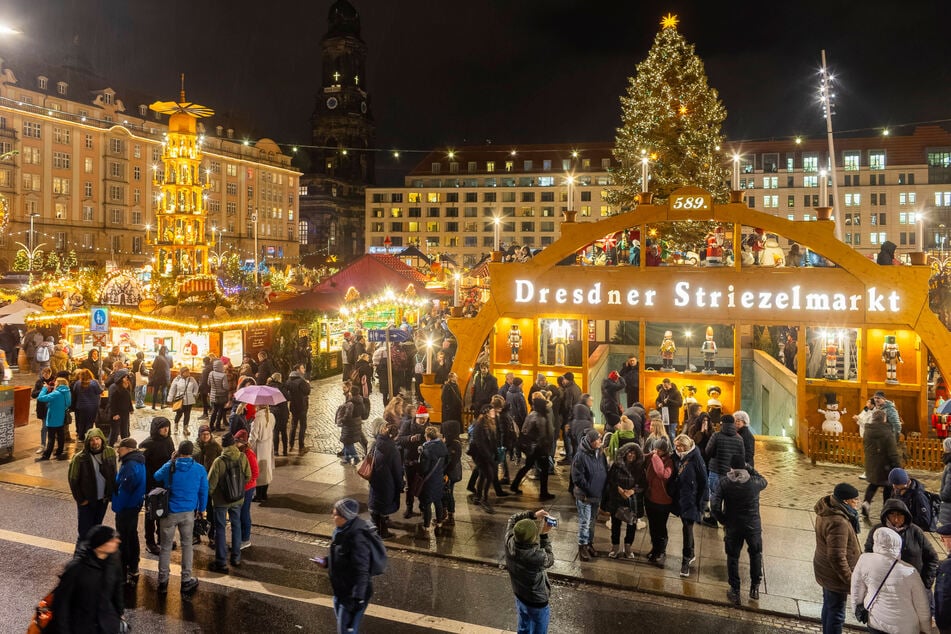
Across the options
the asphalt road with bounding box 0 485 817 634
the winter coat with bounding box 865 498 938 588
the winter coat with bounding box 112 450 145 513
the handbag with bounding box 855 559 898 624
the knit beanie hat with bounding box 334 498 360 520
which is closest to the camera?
the handbag with bounding box 855 559 898 624

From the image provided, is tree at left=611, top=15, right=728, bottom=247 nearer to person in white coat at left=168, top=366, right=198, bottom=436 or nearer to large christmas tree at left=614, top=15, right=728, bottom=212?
large christmas tree at left=614, top=15, right=728, bottom=212

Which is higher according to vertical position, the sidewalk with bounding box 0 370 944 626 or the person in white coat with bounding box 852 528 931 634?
the person in white coat with bounding box 852 528 931 634

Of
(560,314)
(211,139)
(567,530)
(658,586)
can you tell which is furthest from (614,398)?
(211,139)

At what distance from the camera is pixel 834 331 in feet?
50.0

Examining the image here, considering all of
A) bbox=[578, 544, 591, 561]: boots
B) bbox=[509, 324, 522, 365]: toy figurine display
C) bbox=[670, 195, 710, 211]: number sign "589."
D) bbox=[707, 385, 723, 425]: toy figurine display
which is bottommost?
bbox=[578, 544, 591, 561]: boots

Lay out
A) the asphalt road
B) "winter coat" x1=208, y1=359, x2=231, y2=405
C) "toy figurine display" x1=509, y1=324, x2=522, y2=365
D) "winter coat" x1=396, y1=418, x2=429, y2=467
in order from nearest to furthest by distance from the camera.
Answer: the asphalt road, "winter coat" x1=396, y1=418, x2=429, y2=467, "winter coat" x1=208, y1=359, x2=231, y2=405, "toy figurine display" x1=509, y1=324, x2=522, y2=365

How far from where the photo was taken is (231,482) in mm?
8391

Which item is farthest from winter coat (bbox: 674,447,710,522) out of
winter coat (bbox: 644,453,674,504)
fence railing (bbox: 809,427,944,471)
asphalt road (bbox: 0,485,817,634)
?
fence railing (bbox: 809,427,944,471)

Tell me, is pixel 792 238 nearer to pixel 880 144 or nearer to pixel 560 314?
pixel 560 314

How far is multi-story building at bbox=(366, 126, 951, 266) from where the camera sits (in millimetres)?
70750

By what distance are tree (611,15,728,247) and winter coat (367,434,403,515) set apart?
23757mm

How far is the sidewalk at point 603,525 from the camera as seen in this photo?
8156mm

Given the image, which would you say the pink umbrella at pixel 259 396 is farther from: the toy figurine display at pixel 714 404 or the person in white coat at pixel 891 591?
the person in white coat at pixel 891 591

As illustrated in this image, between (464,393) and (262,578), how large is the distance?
794cm
